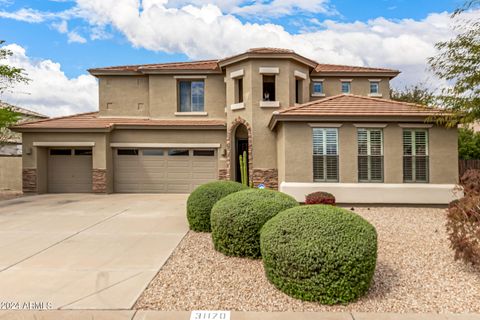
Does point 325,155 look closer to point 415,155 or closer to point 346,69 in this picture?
point 415,155

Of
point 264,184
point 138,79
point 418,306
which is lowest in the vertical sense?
point 418,306

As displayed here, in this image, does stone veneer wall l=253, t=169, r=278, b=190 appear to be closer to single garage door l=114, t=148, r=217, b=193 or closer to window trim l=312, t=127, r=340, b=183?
single garage door l=114, t=148, r=217, b=193

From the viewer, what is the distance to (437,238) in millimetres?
8148

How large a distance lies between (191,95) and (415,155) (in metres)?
12.4

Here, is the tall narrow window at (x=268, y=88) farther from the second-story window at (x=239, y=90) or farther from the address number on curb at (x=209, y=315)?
the address number on curb at (x=209, y=315)

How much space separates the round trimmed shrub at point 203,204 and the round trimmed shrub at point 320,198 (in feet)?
12.7

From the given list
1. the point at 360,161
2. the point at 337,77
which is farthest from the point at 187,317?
the point at 337,77

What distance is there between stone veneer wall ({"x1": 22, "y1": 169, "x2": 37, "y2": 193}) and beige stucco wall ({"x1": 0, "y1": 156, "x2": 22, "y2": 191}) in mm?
3609

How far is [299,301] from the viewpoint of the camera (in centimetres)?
468

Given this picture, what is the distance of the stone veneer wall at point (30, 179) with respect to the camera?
17516 mm

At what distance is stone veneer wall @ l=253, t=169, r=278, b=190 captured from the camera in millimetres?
16047

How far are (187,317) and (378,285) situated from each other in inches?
121

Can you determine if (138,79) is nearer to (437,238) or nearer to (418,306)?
(437,238)

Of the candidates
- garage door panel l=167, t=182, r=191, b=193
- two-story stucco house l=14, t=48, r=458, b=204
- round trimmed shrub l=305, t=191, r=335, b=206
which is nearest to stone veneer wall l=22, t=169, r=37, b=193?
two-story stucco house l=14, t=48, r=458, b=204
